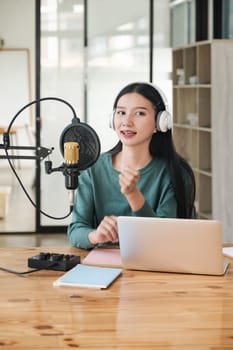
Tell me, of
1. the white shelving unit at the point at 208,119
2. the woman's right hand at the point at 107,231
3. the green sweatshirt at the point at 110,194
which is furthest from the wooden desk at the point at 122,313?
the white shelving unit at the point at 208,119

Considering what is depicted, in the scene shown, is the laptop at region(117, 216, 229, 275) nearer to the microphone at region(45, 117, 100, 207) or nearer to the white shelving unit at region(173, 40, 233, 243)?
the microphone at region(45, 117, 100, 207)

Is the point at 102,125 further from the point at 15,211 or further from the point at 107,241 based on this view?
the point at 107,241

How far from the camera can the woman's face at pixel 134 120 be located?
8.18 feet

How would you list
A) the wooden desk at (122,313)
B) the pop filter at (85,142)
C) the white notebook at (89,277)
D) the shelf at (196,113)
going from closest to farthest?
the wooden desk at (122,313)
the white notebook at (89,277)
the pop filter at (85,142)
the shelf at (196,113)

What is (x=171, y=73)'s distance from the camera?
261 inches

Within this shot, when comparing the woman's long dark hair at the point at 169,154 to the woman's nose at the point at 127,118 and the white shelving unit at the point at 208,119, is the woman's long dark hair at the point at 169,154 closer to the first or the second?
the woman's nose at the point at 127,118

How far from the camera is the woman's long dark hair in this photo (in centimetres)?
258

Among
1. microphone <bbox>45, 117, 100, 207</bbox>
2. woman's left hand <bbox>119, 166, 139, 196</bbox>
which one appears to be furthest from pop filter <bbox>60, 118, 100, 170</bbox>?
woman's left hand <bbox>119, 166, 139, 196</bbox>

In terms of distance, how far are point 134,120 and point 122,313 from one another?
0.95 m

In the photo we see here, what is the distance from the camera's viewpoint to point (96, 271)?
83.6 inches

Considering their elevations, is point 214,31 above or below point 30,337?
above

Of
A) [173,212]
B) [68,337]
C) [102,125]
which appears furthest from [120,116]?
[102,125]

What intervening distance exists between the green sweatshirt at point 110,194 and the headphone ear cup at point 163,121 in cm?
16

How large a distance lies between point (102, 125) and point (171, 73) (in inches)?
32.5
